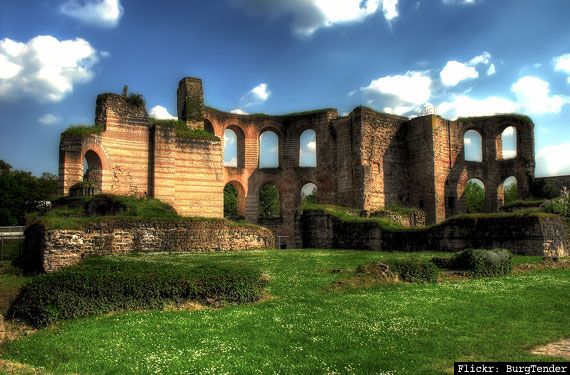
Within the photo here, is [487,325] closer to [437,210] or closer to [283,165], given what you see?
[437,210]

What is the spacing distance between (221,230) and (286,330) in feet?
37.3

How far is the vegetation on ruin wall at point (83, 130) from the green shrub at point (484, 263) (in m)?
16.3

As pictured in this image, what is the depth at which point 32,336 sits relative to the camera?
20.9ft

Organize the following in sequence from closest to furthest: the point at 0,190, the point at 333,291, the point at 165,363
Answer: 1. the point at 165,363
2. the point at 333,291
3. the point at 0,190

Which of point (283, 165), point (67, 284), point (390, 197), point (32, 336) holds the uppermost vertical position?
point (283, 165)

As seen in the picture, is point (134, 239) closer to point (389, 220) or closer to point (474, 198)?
point (389, 220)

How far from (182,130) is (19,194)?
26.9 m

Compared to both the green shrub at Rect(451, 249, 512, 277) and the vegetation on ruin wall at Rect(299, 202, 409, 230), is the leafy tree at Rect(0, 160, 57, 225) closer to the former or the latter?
the vegetation on ruin wall at Rect(299, 202, 409, 230)

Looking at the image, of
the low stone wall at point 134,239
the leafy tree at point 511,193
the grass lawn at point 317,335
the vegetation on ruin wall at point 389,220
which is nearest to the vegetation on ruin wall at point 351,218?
the vegetation on ruin wall at point 389,220

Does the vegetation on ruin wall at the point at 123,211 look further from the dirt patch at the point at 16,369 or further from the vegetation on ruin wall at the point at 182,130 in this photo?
the dirt patch at the point at 16,369

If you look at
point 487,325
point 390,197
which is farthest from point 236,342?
point 390,197

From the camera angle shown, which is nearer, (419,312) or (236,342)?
(236,342)

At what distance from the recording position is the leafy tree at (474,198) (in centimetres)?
4419

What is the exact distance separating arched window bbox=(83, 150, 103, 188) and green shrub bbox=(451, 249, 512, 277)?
52.2 ft
